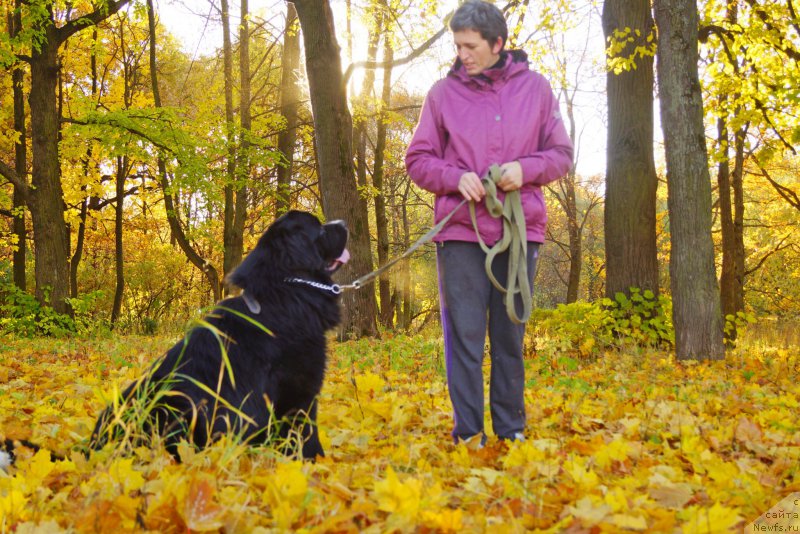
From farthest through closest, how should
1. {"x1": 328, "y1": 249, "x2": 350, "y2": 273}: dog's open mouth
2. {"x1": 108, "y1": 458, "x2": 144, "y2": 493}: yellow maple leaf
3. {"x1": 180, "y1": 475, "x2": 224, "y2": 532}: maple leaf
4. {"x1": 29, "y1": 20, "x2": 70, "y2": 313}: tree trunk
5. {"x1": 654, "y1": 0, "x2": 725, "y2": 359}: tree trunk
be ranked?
{"x1": 29, "y1": 20, "x2": 70, "y2": 313}: tree trunk
{"x1": 654, "y1": 0, "x2": 725, "y2": 359}: tree trunk
{"x1": 328, "y1": 249, "x2": 350, "y2": 273}: dog's open mouth
{"x1": 108, "y1": 458, "x2": 144, "y2": 493}: yellow maple leaf
{"x1": 180, "y1": 475, "x2": 224, "y2": 532}: maple leaf

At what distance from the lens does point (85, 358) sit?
7.70 m

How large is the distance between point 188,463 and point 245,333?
2.26ft

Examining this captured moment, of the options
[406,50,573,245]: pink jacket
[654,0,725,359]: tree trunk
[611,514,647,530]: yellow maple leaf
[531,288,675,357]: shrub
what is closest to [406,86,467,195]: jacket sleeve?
[406,50,573,245]: pink jacket

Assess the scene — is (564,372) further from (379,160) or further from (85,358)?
(379,160)

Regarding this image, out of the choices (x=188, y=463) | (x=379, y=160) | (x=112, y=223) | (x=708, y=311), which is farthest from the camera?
(x=112, y=223)

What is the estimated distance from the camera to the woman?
314 centimetres

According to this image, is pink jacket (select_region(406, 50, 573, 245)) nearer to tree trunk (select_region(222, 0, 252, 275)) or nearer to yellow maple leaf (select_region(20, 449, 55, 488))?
yellow maple leaf (select_region(20, 449, 55, 488))

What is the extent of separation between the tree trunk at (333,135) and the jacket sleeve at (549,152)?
6.45 metres

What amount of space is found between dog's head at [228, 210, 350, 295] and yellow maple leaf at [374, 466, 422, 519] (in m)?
1.37

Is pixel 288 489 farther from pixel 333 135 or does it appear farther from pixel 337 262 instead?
pixel 333 135

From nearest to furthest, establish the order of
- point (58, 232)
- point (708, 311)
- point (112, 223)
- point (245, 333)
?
point (245, 333), point (708, 311), point (58, 232), point (112, 223)

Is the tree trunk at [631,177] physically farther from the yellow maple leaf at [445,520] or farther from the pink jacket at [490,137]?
the yellow maple leaf at [445,520]

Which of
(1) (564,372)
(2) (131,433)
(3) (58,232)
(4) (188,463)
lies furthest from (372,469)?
(3) (58,232)

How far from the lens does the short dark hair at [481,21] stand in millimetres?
3078
